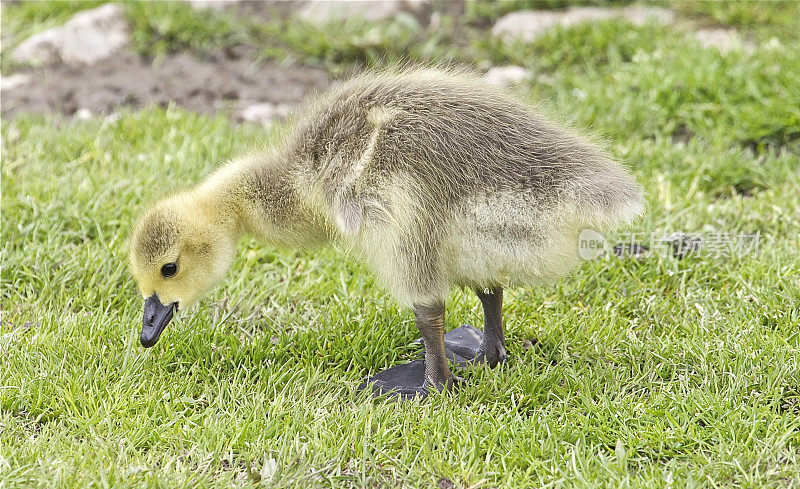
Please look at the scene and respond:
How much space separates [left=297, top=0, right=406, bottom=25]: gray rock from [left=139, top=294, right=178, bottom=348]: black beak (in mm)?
3309

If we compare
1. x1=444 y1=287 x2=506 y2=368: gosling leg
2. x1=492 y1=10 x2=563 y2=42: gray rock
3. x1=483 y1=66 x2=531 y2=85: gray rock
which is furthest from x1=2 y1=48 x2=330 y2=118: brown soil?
x1=444 y1=287 x2=506 y2=368: gosling leg

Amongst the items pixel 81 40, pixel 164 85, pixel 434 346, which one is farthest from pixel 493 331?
pixel 81 40

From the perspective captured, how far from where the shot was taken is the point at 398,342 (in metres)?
3.18

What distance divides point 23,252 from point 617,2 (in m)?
4.22

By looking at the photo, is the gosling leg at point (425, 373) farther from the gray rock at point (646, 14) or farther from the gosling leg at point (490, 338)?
the gray rock at point (646, 14)

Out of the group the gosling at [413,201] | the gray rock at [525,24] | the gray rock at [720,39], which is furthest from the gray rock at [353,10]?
the gosling at [413,201]

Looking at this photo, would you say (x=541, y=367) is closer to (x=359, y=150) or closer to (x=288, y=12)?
(x=359, y=150)

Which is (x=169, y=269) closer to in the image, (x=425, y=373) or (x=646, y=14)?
(x=425, y=373)

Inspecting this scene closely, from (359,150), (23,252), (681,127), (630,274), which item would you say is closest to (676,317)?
(630,274)

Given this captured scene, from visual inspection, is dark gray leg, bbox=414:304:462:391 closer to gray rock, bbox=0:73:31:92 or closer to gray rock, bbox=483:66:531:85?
gray rock, bbox=483:66:531:85

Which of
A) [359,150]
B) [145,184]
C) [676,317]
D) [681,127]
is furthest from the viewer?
[681,127]

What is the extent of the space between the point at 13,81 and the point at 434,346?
12.2ft

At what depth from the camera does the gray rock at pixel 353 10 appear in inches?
225

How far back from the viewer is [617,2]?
19.3 ft
